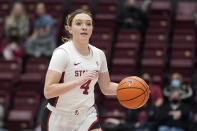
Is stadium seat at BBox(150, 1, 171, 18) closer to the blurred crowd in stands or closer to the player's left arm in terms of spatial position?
the blurred crowd in stands

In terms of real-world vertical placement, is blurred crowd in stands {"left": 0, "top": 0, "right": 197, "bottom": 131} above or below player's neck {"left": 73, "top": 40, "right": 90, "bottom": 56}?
below

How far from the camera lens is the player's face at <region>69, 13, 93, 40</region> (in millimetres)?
4270

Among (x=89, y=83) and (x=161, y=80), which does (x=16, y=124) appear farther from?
(x=89, y=83)

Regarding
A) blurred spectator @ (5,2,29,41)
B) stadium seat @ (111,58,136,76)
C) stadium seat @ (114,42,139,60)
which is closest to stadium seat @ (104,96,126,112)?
stadium seat @ (111,58,136,76)

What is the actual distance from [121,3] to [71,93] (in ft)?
26.6

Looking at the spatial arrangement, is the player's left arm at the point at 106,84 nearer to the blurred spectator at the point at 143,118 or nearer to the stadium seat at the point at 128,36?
the blurred spectator at the point at 143,118

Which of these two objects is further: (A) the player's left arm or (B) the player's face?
(A) the player's left arm

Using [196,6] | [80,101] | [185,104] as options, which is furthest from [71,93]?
[196,6]

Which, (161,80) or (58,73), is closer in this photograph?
(58,73)

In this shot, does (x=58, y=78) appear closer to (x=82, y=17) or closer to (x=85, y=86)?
(x=85, y=86)

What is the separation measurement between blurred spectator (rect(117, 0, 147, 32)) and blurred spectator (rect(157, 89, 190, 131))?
294cm

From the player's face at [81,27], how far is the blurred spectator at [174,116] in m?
4.07

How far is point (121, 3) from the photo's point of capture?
12.1 meters

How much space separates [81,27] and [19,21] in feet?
21.9
